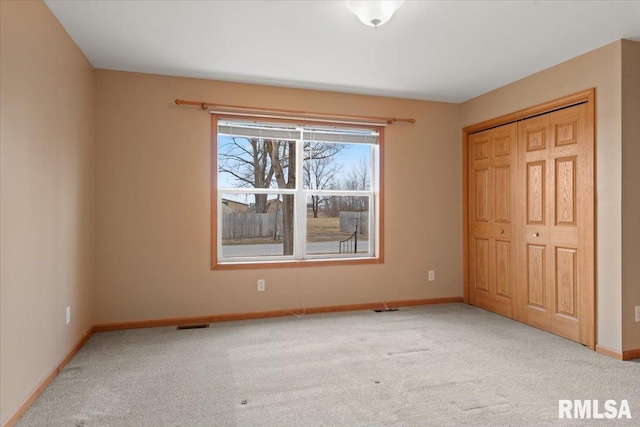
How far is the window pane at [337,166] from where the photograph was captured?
4383mm

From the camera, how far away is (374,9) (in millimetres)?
2365

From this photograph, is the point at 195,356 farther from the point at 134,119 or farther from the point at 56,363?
the point at 134,119

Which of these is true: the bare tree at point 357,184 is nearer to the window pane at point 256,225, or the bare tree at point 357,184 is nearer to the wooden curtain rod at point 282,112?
the wooden curtain rod at point 282,112

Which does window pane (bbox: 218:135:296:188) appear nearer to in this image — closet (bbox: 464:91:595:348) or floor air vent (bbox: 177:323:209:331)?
floor air vent (bbox: 177:323:209:331)

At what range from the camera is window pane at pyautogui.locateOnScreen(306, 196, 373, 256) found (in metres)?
4.41

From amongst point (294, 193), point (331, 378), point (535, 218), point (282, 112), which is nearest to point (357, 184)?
point (294, 193)

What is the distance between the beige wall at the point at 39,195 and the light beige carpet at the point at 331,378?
296 millimetres

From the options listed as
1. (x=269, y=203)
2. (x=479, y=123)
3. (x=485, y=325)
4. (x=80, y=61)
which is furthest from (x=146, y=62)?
(x=485, y=325)

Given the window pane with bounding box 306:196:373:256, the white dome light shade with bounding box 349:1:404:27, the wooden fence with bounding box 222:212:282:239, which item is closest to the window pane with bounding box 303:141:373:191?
the window pane with bounding box 306:196:373:256

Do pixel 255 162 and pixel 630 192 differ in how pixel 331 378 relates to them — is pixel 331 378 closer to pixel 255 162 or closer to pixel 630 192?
pixel 255 162

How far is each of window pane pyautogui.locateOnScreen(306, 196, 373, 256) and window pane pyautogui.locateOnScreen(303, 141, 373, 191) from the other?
0.15m

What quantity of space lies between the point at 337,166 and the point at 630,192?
8.68 ft

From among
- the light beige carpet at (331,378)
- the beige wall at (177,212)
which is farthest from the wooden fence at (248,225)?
the light beige carpet at (331,378)

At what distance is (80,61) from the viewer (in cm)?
322
